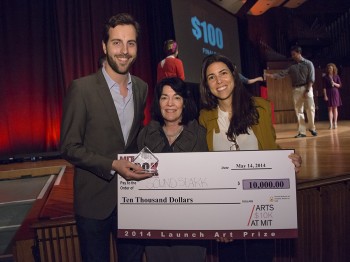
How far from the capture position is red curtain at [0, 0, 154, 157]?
17.3ft

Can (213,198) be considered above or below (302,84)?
below

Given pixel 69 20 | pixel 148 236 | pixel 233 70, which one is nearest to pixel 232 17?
pixel 69 20

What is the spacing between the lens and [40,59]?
17.8ft

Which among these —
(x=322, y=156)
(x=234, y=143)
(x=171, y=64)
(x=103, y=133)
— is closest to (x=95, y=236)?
(x=103, y=133)

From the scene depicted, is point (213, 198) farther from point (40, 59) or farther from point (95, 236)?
point (40, 59)

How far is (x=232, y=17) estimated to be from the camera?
7.87m

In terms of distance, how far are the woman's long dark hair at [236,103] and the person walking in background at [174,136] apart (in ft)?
0.37

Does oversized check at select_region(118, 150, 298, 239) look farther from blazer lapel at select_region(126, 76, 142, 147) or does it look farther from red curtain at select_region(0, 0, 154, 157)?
red curtain at select_region(0, 0, 154, 157)

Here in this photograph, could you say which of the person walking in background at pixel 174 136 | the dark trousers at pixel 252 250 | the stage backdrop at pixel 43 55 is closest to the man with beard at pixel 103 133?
the person walking in background at pixel 174 136

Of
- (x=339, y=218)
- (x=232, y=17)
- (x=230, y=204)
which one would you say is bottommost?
(x=339, y=218)

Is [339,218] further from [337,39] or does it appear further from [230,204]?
[337,39]

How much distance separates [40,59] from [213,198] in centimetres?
479

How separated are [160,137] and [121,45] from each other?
1.39 ft

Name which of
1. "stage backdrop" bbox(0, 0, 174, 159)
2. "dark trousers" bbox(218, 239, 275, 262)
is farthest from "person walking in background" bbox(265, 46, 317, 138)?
"dark trousers" bbox(218, 239, 275, 262)
